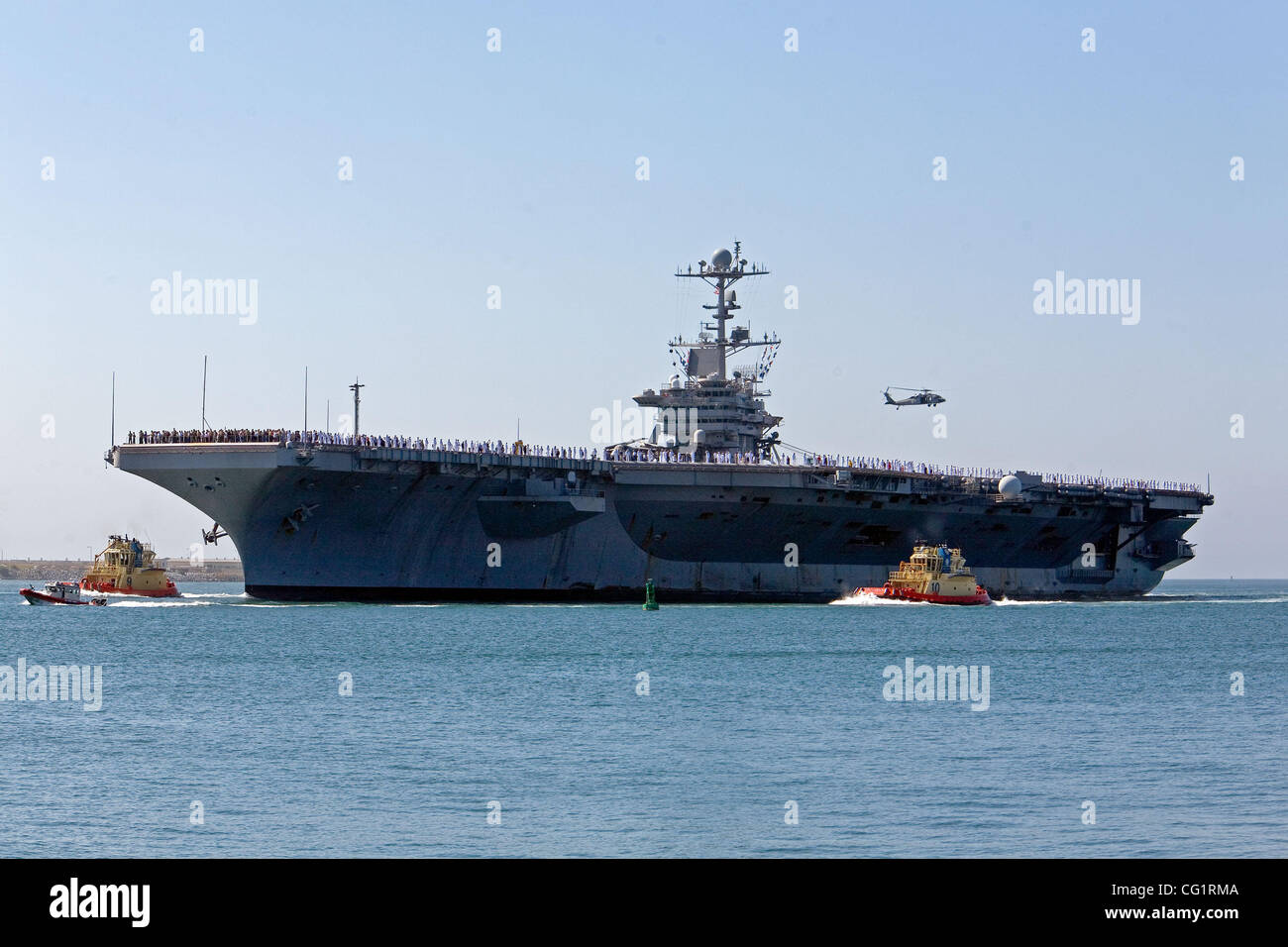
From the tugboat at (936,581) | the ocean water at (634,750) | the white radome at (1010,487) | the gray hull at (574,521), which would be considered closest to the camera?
the ocean water at (634,750)

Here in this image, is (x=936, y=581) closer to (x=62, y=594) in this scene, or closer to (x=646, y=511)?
(x=646, y=511)

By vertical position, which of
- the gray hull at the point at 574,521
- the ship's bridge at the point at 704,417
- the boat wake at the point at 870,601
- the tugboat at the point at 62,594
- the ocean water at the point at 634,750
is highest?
the ship's bridge at the point at 704,417

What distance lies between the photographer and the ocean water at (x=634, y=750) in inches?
549

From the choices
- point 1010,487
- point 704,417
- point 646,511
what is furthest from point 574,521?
point 1010,487

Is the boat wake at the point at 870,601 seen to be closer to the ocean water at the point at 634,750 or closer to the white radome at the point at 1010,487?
the white radome at the point at 1010,487

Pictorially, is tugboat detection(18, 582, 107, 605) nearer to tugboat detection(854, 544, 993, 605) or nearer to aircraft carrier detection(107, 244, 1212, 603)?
aircraft carrier detection(107, 244, 1212, 603)

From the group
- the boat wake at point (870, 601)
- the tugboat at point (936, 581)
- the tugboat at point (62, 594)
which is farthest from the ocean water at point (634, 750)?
the tugboat at point (62, 594)

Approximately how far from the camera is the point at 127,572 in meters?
54.5

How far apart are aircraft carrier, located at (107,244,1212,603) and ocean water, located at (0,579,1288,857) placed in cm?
585

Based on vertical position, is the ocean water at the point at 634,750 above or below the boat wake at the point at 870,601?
below

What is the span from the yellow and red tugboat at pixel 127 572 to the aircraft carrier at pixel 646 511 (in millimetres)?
11616

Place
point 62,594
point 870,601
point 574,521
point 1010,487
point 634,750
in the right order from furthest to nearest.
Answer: point 62,594 → point 870,601 → point 1010,487 → point 574,521 → point 634,750

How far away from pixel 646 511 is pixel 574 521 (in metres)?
2.67

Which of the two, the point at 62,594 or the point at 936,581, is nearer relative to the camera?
the point at 936,581
